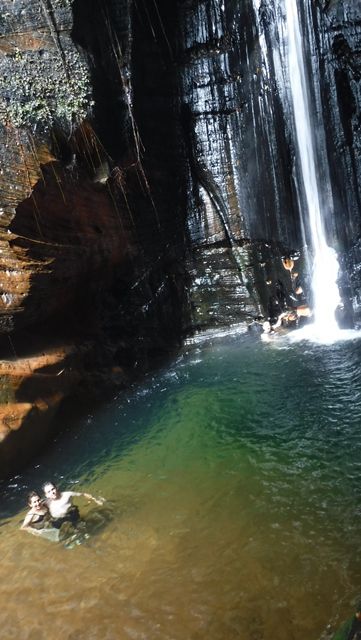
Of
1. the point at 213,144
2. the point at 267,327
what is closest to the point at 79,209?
the point at 213,144

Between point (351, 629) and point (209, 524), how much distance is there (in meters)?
2.49

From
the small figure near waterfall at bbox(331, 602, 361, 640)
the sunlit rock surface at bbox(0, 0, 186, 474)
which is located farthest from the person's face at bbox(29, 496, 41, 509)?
the small figure near waterfall at bbox(331, 602, 361, 640)

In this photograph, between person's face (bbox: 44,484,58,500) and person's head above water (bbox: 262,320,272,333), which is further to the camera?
person's head above water (bbox: 262,320,272,333)

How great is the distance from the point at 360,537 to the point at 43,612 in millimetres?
3793

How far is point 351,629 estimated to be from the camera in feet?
11.8

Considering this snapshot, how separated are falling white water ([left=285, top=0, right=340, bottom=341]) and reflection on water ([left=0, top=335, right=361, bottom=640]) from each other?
15.0 ft

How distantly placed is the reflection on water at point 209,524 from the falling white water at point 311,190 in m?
4.57

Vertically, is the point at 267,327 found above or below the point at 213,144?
below

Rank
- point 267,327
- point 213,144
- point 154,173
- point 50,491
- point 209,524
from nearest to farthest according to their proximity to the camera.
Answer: point 209,524, point 50,491, point 267,327, point 154,173, point 213,144

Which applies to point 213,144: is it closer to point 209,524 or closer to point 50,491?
point 50,491

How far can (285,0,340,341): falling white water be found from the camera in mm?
14305

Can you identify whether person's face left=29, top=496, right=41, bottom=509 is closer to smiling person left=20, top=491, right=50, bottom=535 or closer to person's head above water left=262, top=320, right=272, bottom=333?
smiling person left=20, top=491, right=50, bottom=535

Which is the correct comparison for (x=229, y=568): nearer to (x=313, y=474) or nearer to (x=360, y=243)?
(x=313, y=474)

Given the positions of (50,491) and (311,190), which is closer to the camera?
(50,491)
